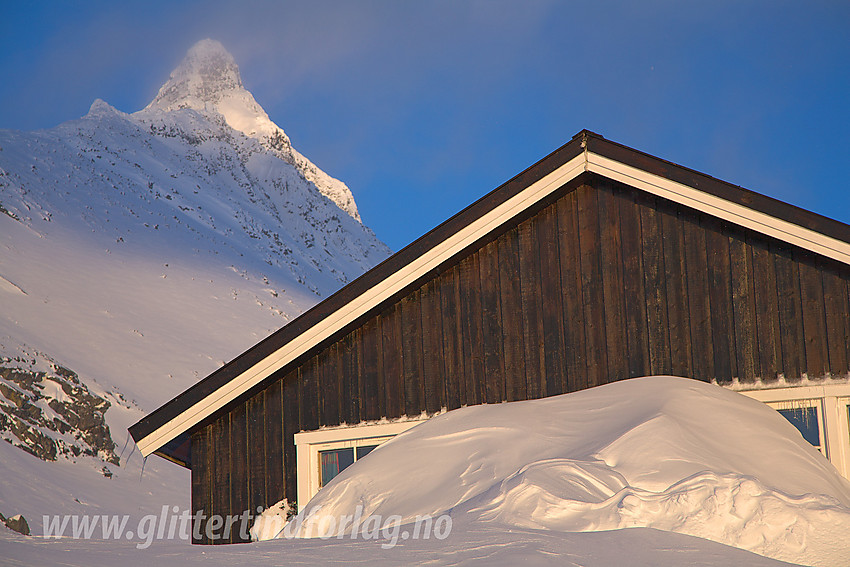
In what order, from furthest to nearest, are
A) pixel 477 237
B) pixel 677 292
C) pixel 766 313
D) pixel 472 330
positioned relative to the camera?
pixel 472 330 → pixel 477 237 → pixel 677 292 → pixel 766 313

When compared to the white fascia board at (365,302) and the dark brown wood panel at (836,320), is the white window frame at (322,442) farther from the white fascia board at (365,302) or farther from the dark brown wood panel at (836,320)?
the dark brown wood panel at (836,320)

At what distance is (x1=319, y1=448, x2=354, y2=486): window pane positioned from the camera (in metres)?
9.45

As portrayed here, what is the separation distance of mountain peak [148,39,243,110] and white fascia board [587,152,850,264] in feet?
546

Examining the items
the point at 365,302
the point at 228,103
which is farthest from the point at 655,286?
the point at 228,103

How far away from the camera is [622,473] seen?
18.1 feet

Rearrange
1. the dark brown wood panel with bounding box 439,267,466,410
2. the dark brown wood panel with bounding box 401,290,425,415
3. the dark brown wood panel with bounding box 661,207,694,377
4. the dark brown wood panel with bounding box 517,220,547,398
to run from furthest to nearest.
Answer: the dark brown wood panel with bounding box 401,290,425,415 < the dark brown wood panel with bounding box 439,267,466,410 < the dark brown wood panel with bounding box 517,220,547,398 < the dark brown wood panel with bounding box 661,207,694,377

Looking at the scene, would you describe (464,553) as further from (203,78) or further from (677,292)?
(203,78)

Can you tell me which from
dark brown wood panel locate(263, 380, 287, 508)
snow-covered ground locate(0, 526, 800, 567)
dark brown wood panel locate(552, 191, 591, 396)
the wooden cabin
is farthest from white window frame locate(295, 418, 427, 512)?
snow-covered ground locate(0, 526, 800, 567)

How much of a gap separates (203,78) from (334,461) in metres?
184

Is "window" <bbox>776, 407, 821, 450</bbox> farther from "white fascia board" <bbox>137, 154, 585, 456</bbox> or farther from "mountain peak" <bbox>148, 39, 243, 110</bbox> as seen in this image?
"mountain peak" <bbox>148, 39, 243, 110</bbox>

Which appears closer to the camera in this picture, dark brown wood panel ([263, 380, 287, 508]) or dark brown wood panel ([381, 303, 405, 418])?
dark brown wood panel ([381, 303, 405, 418])

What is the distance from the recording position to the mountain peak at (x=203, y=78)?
6860 inches

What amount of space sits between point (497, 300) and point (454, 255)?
0.69 metres

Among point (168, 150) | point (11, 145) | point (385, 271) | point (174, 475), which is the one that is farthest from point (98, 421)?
point (168, 150)
